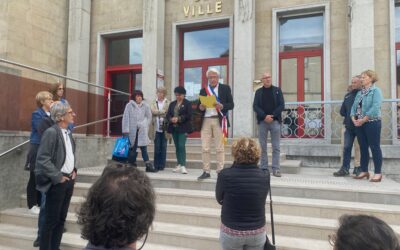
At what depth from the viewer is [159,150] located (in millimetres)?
7090

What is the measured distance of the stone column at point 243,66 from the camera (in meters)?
9.21

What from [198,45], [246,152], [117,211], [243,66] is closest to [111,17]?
[198,45]

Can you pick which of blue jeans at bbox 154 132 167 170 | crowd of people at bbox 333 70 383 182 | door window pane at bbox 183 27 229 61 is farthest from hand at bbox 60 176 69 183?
door window pane at bbox 183 27 229 61

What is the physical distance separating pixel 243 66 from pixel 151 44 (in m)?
2.86

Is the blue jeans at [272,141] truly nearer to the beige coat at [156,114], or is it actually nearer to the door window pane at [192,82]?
the beige coat at [156,114]

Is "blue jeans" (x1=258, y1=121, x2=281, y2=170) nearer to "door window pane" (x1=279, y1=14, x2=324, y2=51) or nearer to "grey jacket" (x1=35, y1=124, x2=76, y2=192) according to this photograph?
"grey jacket" (x1=35, y1=124, x2=76, y2=192)

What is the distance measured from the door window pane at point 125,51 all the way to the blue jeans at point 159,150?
201 inches

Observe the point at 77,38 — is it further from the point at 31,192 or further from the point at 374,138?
the point at 374,138

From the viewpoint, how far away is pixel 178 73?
10820 mm

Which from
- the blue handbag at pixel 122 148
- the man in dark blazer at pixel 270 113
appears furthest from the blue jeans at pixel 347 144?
the blue handbag at pixel 122 148

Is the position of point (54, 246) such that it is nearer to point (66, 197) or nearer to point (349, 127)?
point (66, 197)

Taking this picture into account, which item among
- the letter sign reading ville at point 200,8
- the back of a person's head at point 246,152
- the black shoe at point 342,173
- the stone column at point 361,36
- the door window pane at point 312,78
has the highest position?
the letter sign reading ville at point 200,8

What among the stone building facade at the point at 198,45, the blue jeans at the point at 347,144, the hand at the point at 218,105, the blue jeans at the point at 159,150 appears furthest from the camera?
the stone building facade at the point at 198,45

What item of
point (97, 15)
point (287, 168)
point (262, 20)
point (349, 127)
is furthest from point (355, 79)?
point (97, 15)
